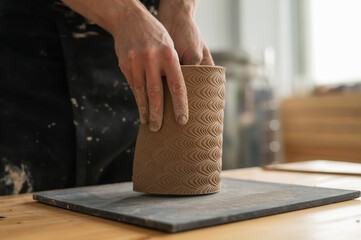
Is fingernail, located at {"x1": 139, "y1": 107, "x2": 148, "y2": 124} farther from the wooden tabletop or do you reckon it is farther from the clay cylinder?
the wooden tabletop

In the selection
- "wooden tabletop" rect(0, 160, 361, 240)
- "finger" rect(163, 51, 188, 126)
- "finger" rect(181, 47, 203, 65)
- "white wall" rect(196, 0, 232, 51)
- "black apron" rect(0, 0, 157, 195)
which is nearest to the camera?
"wooden tabletop" rect(0, 160, 361, 240)

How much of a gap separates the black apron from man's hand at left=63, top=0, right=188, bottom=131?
0.30 meters

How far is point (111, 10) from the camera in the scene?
0.90 metres

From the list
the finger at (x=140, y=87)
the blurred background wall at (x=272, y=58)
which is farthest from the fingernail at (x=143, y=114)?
the blurred background wall at (x=272, y=58)

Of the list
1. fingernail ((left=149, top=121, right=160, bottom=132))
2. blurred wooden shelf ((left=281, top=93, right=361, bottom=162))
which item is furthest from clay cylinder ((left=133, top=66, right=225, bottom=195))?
blurred wooden shelf ((left=281, top=93, right=361, bottom=162))

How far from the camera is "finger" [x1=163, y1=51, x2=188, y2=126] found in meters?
0.78

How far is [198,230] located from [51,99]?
66 cm

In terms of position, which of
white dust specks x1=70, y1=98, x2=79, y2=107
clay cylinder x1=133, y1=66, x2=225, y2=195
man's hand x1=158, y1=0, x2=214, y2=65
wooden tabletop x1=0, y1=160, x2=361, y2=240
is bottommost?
wooden tabletop x1=0, y1=160, x2=361, y2=240

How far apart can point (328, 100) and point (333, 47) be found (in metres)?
0.73

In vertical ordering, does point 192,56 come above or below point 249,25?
below

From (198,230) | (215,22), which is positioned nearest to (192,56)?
(198,230)

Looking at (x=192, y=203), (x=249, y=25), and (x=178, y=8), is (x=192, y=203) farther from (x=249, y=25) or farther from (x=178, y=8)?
(x=249, y=25)

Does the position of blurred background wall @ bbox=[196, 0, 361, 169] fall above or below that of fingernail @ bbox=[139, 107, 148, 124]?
above

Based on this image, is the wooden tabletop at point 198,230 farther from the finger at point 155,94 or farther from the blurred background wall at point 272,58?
the blurred background wall at point 272,58
